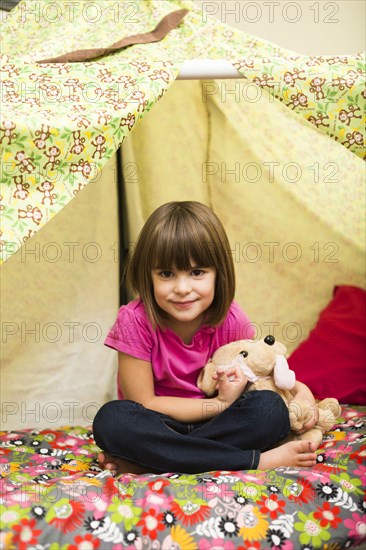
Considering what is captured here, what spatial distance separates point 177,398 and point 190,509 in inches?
13.3

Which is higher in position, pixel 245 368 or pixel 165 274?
pixel 165 274

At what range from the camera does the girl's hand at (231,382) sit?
1.58 m

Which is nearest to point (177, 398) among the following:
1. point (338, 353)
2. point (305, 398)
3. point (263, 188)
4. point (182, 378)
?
point (182, 378)

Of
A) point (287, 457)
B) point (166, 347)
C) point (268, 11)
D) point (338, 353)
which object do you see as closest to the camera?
point (287, 457)

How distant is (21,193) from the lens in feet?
4.36

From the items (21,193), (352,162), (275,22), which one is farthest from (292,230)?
(21,193)

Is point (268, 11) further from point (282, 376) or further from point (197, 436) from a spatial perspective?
point (197, 436)

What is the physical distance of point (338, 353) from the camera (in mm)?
2025

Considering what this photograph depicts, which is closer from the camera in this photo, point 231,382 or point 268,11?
point 231,382

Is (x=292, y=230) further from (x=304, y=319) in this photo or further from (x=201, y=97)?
(x=201, y=97)

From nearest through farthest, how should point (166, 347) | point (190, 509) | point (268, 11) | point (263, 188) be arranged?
1. point (190, 509)
2. point (166, 347)
3. point (263, 188)
4. point (268, 11)

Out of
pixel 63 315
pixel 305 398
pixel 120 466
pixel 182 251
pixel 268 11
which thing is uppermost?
pixel 268 11

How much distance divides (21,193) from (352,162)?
47.4 inches

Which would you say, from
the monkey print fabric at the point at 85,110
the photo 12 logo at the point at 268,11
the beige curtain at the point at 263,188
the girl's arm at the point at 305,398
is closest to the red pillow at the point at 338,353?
the beige curtain at the point at 263,188
